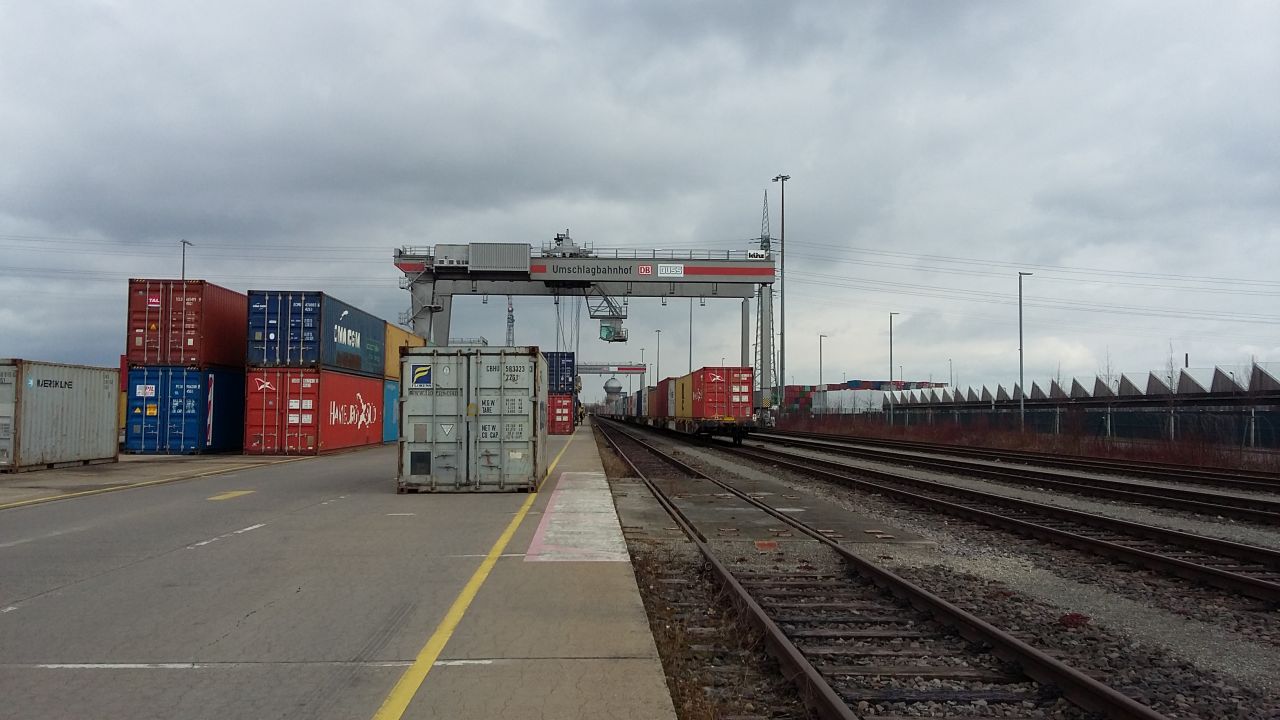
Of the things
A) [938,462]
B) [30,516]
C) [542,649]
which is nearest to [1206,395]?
[938,462]

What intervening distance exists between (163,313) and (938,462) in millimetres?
24149

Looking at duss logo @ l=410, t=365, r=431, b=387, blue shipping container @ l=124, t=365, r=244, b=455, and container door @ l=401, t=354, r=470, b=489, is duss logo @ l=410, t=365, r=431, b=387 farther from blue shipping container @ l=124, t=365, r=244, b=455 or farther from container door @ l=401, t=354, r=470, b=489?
blue shipping container @ l=124, t=365, r=244, b=455

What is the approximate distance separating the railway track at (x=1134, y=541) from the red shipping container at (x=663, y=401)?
109 ft

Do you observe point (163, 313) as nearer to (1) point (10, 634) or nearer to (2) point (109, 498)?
(2) point (109, 498)

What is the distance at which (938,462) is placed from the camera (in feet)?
80.2

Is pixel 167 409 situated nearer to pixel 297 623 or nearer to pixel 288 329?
pixel 288 329

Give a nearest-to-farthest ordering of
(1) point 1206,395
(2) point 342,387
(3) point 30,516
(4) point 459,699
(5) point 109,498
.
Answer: (4) point 459,699, (3) point 30,516, (5) point 109,498, (2) point 342,387, (1) point 1206,395

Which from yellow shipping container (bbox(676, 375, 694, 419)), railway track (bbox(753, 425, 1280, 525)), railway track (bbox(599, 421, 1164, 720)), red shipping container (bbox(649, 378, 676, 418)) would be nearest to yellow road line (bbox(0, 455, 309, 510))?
railway track (bbox(599, 421, 1164, 720))

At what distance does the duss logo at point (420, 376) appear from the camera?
14719mm

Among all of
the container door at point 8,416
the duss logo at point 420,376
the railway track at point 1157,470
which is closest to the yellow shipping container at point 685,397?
the railway track at point 1157,470

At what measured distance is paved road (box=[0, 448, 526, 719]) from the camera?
4.36 meters

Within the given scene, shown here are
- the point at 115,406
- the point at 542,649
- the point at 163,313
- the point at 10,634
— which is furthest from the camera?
the point at 163,313

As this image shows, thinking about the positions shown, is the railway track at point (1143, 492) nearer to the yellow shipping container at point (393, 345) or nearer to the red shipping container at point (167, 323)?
the yellow shipping container at point (393, 345)

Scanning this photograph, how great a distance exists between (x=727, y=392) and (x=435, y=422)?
868 inches
